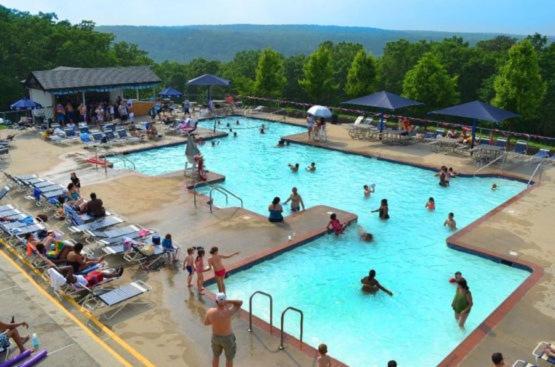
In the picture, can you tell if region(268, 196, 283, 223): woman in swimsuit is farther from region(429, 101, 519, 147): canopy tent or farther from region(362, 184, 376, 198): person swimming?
region(429, 101, 519, 147): canopy tent

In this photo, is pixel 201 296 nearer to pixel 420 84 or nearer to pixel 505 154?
pixel 505 154

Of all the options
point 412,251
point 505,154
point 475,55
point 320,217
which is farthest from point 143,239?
point 475,55

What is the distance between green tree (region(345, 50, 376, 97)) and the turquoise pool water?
15.8 metres

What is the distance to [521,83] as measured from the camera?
1061 inches

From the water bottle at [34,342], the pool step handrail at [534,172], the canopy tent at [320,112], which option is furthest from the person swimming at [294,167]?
the water bottle at [34,342]

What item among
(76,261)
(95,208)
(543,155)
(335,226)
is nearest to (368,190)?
(335,226)

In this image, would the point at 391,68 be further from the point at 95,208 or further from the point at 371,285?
the point at 371,285

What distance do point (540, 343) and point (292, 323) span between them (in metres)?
5.00

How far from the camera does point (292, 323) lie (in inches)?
443

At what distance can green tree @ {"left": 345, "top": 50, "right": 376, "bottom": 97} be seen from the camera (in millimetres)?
38438

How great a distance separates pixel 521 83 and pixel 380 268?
18.4m

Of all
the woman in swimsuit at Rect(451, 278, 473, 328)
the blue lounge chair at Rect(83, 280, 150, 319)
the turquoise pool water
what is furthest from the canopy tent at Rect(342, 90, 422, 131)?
the blue lounge chair at Rect(83, 280, 150, 319)

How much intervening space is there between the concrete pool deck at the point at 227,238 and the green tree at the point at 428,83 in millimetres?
9121

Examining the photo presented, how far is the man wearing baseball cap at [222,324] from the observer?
793 cm
